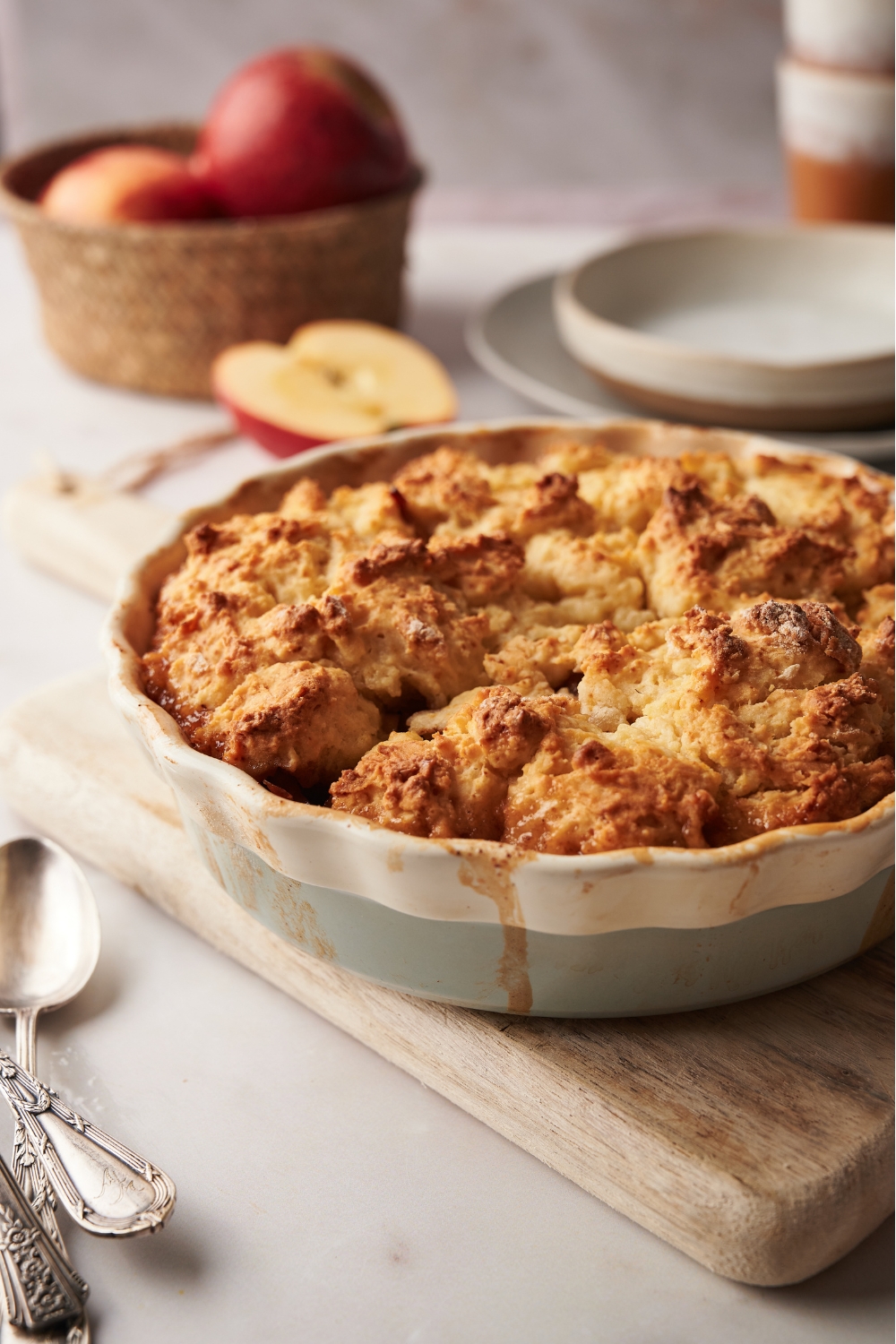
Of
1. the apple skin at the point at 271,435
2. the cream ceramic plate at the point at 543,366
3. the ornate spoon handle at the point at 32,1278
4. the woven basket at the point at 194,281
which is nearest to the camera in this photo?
the ornate spoon handle at the point at 32,1278

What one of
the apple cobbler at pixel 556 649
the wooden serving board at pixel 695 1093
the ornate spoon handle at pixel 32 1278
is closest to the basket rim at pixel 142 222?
the apple cobbler at pixel 556 649

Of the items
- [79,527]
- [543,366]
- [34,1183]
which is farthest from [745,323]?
[34,1183]

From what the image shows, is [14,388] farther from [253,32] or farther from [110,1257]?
[253,32]

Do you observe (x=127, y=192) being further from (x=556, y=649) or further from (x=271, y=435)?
(x=556, y=649)

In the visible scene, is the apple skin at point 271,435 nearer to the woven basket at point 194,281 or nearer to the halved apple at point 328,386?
the halved apple at point 328,386

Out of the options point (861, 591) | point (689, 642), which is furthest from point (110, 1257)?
point (861, 591)

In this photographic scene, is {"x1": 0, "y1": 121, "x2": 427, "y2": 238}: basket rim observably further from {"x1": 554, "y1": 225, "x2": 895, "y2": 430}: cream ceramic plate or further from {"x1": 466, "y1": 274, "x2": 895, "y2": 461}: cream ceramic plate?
{"x1": 554, "y1": 225, "x2": 895, "y2": 430}: cream ceramic plate

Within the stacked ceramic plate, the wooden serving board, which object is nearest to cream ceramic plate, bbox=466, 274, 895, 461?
the stacked ceramic plate
